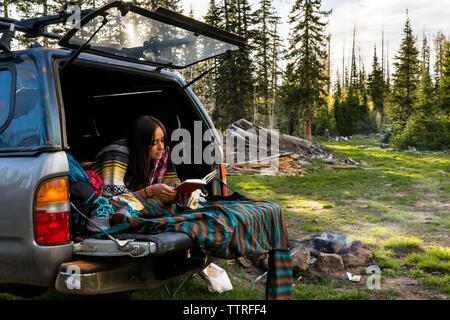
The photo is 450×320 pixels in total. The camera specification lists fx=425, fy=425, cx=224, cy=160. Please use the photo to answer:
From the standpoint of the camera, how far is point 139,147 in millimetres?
3730

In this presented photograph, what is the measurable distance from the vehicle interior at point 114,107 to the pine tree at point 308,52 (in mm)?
30993

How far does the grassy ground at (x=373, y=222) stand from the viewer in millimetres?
4484

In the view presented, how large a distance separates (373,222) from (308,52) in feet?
96.0

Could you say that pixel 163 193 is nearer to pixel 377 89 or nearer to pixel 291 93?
pixel 291 93

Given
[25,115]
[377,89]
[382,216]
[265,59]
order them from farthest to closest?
[377,89]
[265,59]
[382,216]
[25,115]

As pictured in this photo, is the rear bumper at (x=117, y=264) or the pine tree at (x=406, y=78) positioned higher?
the pine tree at (x=406, y=78)

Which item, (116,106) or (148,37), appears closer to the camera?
(148,37)

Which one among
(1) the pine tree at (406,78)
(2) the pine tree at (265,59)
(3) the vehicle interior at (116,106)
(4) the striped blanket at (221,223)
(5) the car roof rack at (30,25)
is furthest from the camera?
(1) the pine tree at (406,78)

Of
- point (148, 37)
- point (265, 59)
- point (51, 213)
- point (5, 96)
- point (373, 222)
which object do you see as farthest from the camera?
point (265, 59)

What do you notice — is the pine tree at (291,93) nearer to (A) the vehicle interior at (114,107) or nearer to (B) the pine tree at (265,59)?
(B) the pine tree at (265,59)

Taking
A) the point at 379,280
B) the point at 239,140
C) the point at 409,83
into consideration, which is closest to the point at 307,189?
the point at 239,140

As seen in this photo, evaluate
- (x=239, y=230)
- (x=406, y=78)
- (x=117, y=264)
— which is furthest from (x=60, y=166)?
(x=406, y=78)

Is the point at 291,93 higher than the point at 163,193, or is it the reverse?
the point at 291,93

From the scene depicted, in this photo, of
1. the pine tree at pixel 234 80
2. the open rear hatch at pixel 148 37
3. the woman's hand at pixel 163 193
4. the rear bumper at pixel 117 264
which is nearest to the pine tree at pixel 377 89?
the pine tree at pixel 234 80
